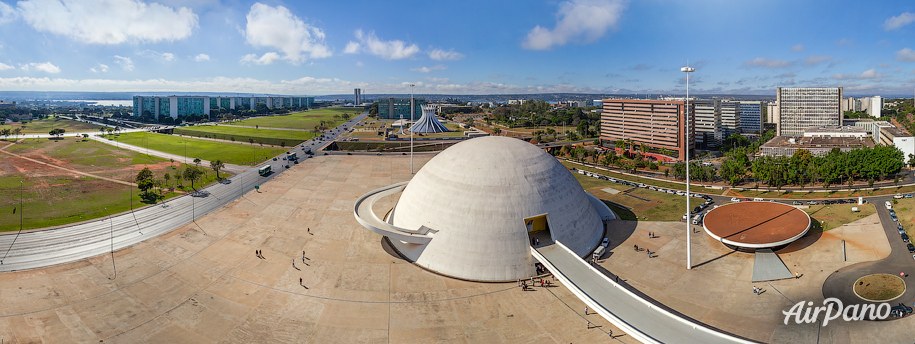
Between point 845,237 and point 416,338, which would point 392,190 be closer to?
point 416,338

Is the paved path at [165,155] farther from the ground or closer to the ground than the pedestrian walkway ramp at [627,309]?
farther from the ground

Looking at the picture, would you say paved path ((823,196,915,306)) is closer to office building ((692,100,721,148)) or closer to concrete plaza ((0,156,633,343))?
concrete plaza ((0,156,633,343))

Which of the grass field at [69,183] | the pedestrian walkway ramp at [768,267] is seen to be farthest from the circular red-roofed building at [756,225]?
the grass field at [69,183]

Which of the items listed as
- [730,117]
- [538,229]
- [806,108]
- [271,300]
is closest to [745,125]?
[730,117]

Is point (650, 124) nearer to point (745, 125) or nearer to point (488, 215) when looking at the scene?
point (745, 125)

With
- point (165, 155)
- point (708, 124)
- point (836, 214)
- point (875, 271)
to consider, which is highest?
point (708, 124)

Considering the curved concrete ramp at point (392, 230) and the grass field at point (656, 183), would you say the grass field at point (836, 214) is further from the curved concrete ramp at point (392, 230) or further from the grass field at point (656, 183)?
the curved concrete ramp at point (392, 230)
